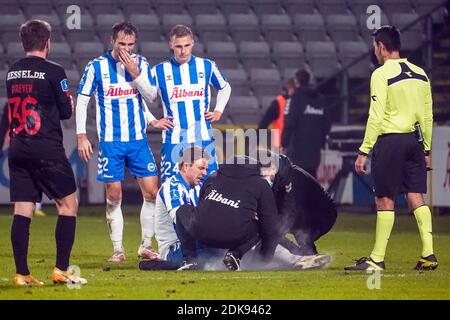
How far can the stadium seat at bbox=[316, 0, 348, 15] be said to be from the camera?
883 inches

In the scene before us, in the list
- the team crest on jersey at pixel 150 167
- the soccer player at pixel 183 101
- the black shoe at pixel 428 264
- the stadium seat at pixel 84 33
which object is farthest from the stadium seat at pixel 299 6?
the black shoe at pixel 428 264

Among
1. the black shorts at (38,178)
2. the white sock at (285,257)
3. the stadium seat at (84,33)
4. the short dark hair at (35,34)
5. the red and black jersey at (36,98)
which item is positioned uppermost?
the stadium seat at (84,33)

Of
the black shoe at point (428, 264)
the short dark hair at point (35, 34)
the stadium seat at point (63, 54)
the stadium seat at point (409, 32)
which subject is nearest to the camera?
the short dark hair at point (35, 34)

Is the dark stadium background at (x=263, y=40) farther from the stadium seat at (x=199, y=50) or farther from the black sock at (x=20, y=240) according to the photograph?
the black sock at (x=20, y=240)

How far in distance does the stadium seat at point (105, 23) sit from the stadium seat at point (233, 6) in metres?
2.11

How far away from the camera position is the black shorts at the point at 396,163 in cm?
909

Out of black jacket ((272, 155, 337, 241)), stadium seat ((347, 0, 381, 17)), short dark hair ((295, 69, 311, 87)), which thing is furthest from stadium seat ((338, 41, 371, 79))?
black jacket ((272, 155, 337, 241))

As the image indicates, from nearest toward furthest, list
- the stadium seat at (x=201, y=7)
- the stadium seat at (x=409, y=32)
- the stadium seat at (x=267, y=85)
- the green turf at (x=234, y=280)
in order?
the green turf at (x=234, y=280) → the stadium seat at (x=267, y=85) → the stadium seat at (x=201, y=7) → the stadium seat at (x=409, y=32)

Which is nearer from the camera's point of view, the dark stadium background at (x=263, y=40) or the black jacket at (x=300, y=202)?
the black jacket at (x=300, y=202)

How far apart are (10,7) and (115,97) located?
11245mm

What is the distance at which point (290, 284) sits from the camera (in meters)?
8.11

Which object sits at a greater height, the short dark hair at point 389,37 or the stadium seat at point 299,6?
the stadium seat at point 299,6

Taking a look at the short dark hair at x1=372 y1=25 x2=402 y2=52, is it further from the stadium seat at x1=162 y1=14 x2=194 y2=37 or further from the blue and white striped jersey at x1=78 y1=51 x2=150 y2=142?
the stadium seat at x1=162 y1=14 x2=194 y2=37

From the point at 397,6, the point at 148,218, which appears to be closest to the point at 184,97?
the point at 148,218
